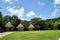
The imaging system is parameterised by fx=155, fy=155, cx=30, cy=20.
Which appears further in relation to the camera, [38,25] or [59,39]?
[38,25]

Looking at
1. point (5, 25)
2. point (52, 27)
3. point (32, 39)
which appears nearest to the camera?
point (32, 39)

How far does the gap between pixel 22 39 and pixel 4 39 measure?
91.4 inches

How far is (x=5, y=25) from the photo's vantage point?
2269 inches

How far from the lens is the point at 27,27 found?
67125mm

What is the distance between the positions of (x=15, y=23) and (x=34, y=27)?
8.57 metres

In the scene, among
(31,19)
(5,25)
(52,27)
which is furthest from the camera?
(31,19)

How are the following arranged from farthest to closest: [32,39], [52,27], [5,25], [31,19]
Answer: [31,19]
[52,27]
[5,25]
[32,39]

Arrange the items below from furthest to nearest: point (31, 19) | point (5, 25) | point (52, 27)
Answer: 1. point (31, 19)
2. point (52, 27)
3. point (5, 25)

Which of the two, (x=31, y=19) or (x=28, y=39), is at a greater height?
(x=31, y=19)

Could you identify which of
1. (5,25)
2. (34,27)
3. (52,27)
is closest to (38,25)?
(34,27)

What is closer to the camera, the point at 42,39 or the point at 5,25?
the point at 42,39

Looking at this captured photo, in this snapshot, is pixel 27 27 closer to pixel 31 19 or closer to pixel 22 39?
pixel 31 19

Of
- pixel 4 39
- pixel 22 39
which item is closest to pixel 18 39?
pixel 22 39

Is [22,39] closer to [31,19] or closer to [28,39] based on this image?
[28,39]
